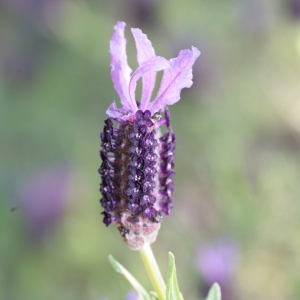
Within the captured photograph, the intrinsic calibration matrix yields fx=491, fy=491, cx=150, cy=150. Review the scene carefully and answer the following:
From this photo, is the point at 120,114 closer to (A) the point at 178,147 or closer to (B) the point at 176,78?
(B) the point at 176,78

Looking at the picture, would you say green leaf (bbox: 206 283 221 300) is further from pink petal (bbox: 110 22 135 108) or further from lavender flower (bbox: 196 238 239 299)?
lavender flower (bbox: 196 238 239 299)

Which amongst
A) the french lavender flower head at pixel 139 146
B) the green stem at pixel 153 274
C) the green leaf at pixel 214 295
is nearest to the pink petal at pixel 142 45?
the french lavender flower head at pixel 139 146

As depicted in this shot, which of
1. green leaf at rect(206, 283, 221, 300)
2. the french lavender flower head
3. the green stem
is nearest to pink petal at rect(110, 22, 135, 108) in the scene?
the french lavender flower head

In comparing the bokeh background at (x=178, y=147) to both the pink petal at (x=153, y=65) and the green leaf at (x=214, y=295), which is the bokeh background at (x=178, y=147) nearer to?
the green leaf at (x=214, y=295)

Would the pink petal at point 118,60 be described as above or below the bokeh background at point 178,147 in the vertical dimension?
below

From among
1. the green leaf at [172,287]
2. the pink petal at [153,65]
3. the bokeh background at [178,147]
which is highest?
the bokeh background at [178,147]

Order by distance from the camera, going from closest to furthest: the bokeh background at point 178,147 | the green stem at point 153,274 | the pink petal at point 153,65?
the pink petal at point 153,65 → the green stem at point 153,274 → the bokeh background at point 178,147

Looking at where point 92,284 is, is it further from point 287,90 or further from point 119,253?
point 287,90
